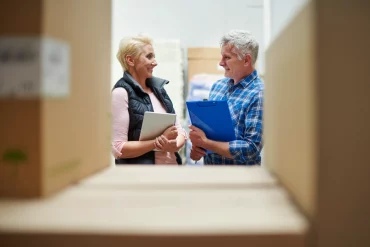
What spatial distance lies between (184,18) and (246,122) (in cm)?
246

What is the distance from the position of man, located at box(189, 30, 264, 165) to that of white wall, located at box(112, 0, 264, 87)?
1.95m

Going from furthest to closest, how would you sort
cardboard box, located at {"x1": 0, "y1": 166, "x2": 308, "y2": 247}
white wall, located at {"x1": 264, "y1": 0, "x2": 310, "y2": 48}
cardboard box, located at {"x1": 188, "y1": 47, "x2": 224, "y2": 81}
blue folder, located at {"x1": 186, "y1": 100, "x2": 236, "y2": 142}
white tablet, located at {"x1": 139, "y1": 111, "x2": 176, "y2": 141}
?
cardboard box, located at {"x1": 188, "y1": 47, "x2": 224, "y2": 81} < white tablet, located at {"x1": 139, "y1": 111, "x2": 176, "y2": 141} < blue folder, located at {"x1": 186, "y1": 100, "x2": 236, "y2": 142} < white wall, located at {"x1": 264, "y1": 0, "x2": 310, "y2": 48} < cardboard box, located at {"x1": 0, "y1": 166, "x2": 308, "y2": 247}

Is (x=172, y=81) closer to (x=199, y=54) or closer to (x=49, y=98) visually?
(x=199, y=54)

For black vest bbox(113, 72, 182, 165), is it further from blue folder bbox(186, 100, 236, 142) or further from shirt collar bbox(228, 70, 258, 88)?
shirt collar bbox(228, 70, 258, 88)

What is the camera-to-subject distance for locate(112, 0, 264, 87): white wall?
12.3ft

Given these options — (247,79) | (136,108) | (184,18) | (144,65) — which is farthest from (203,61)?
(136,108)

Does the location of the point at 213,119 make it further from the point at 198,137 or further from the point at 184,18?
the point at 184,18

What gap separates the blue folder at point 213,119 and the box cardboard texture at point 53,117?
90 cm

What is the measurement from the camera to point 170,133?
5.46ft

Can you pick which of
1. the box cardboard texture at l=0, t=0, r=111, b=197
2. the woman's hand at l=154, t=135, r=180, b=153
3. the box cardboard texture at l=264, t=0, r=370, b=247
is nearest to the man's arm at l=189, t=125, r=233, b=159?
the woman's hand at l=154, t=135, r=180, b=153

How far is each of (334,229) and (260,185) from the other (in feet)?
0.54

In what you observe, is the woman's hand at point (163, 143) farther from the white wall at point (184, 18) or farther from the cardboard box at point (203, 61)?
the white wall at point (184, 18)

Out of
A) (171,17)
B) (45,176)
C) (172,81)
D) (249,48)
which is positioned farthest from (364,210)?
(171,17)

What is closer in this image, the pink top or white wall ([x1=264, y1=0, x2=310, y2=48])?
white wall ([x1=264, y1=0, x2=310, y2=48])
